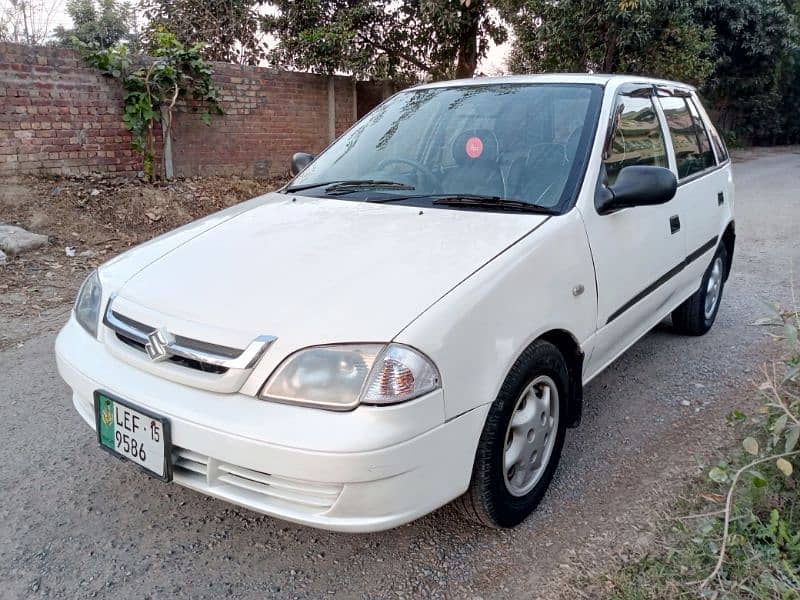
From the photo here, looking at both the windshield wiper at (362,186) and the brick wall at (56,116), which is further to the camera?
the brick wall at (56,116)

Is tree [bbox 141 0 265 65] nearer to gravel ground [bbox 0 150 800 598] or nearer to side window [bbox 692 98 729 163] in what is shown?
side window [bbox 692 98 729 163]

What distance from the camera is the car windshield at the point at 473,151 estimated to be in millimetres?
2771

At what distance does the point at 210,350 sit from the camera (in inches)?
78.4

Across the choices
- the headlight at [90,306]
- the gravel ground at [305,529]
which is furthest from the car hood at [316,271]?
the gravel ground at [305,529]

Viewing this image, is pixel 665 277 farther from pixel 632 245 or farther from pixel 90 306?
pixel 90 306

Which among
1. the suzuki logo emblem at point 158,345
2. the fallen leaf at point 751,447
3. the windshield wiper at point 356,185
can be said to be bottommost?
the fallen leaf at point 751,447

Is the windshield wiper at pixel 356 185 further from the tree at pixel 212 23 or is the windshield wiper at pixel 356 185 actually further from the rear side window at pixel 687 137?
the tree at pixel 212 23

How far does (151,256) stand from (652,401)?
260cm

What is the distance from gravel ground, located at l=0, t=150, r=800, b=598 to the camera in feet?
7.16

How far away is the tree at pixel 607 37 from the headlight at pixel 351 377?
393 inches

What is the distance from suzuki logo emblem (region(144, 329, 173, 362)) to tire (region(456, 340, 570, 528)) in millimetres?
1030

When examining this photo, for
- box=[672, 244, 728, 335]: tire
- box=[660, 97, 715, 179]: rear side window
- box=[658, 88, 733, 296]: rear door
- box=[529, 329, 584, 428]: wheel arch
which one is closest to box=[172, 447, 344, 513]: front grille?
box=[529, 329, 584, 428]: wheel arch

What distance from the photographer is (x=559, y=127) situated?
2971 mm

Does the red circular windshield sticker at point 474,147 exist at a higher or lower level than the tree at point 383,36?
lower
